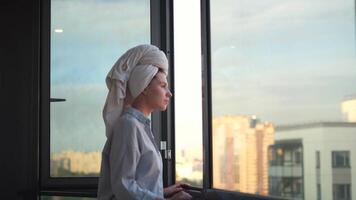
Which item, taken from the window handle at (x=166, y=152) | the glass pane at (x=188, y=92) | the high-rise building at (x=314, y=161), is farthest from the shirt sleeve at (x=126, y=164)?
the window handle at (x=166, y=152)

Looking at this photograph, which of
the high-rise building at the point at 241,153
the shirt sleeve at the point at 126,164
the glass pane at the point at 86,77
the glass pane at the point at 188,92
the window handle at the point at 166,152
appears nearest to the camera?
the shirt sleeve at the point at 126,164

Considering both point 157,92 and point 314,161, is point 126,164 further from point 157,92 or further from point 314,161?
point 314,161

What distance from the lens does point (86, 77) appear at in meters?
3.73

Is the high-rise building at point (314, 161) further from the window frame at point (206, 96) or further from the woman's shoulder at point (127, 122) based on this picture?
the woman's shoulder at point (127, 122)

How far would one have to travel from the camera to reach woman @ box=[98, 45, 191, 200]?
5.84ft

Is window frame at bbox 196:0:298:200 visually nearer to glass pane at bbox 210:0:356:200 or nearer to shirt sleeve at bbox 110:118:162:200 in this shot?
glass pane at bbox 210:0:356:200

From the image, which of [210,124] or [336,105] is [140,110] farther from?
[210,124]

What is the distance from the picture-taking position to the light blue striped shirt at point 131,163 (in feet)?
5.81

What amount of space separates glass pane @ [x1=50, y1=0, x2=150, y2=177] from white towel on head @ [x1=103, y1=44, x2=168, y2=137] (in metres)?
1.77

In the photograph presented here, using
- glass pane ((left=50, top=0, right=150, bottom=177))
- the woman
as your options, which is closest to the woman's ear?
the woman

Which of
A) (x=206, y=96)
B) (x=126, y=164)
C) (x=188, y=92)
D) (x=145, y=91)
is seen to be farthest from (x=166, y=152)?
(x=126, y=164)
